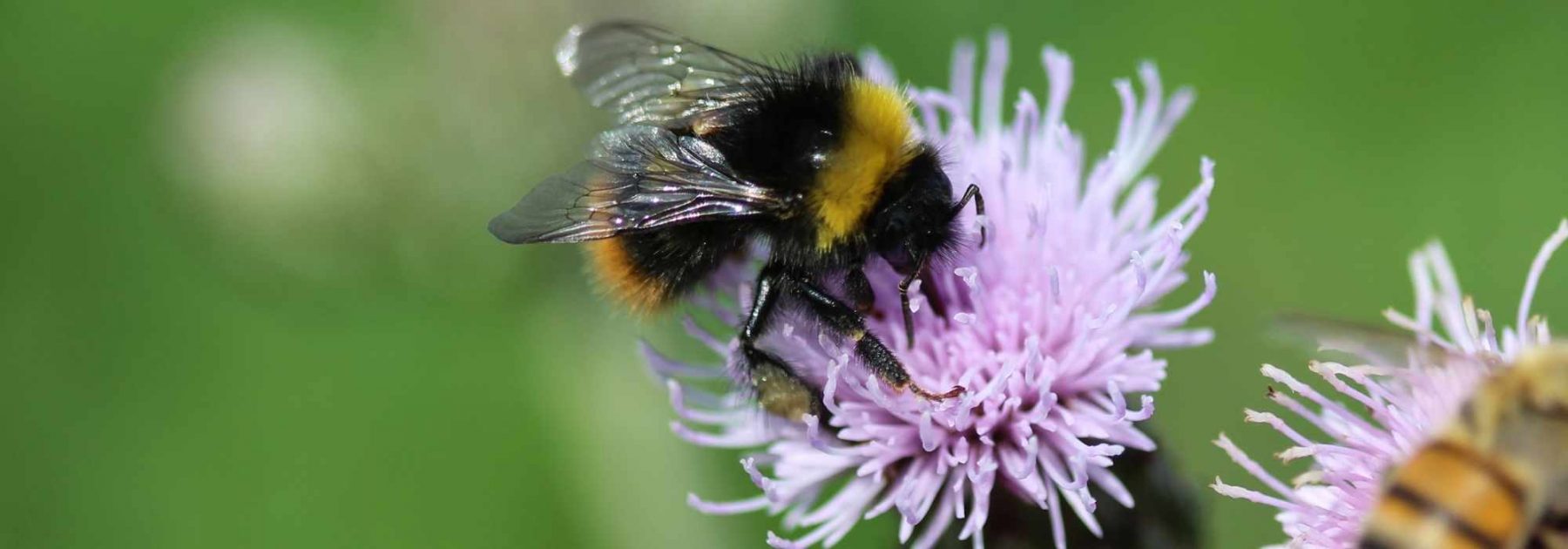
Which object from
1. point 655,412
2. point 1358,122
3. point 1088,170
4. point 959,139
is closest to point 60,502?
point 655,412

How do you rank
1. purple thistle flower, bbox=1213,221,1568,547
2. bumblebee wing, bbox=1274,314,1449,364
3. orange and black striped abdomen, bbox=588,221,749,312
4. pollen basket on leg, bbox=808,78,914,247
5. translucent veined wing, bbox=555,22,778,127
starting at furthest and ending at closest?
translucent veined wing, bbox=555,22,778,127
orange and black striped abdomen, bbox=588,221,749,312
pollen basket on leg, bbox=808,78,914,247
purple thistle flower, bbox=1213,221,1568,547
bumblebee wing, bbox=1274,314,1449,364

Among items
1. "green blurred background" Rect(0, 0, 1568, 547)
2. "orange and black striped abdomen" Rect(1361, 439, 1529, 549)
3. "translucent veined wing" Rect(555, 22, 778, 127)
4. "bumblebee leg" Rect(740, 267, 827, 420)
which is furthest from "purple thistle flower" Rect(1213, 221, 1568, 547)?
"green blurred background" Rect(0, 0, 1568, 547)

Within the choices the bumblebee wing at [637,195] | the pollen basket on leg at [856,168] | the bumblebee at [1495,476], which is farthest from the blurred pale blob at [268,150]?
the bumblebee at [1495,476]

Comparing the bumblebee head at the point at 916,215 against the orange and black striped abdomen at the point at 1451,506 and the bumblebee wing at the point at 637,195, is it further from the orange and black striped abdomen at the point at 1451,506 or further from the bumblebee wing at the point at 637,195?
the orange and black striped abdomen at the point at 1451,506

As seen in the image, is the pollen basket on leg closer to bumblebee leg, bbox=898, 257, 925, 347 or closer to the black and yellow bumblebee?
the black and yellow bumblebee

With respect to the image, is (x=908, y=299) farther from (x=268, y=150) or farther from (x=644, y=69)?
(x=268, y=150)

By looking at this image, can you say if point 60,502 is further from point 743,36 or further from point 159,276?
point 743,36
